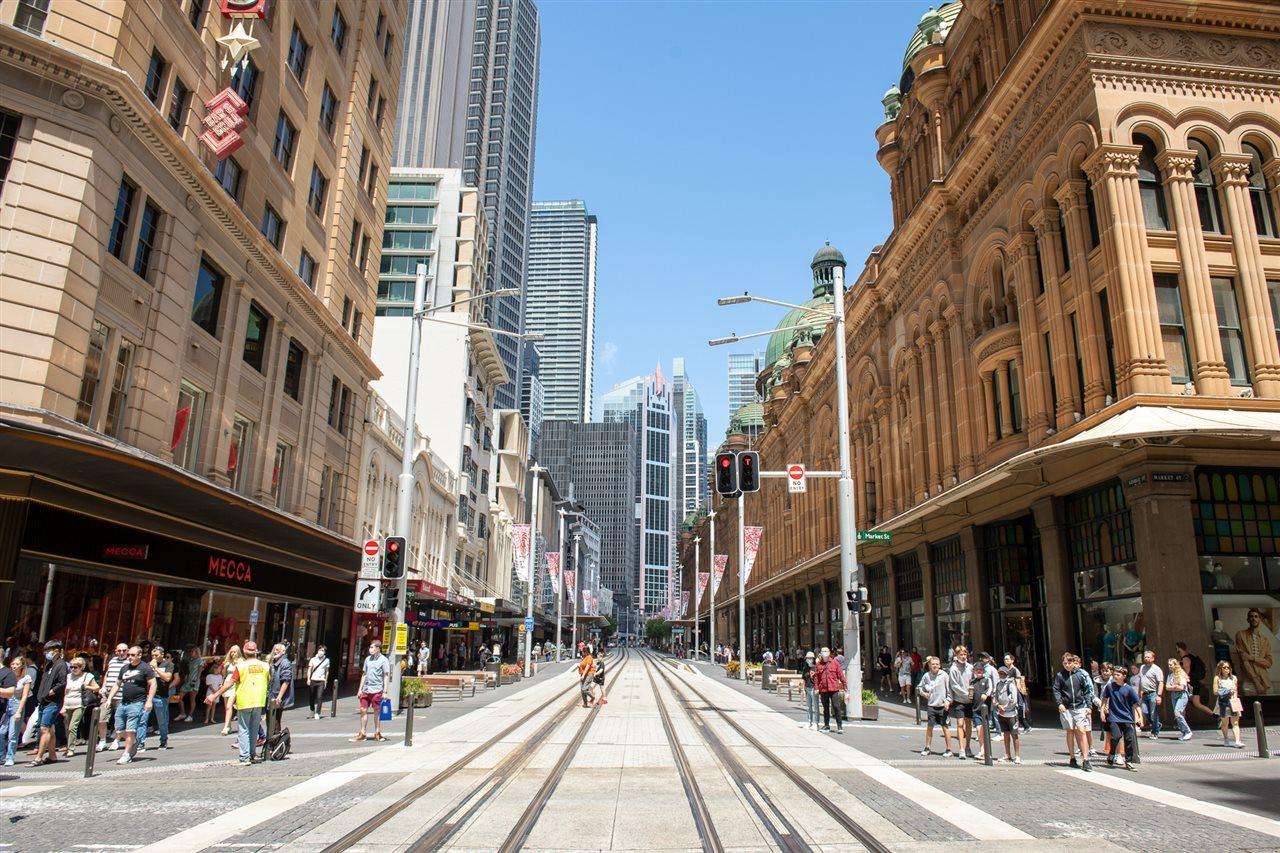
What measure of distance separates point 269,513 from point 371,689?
6.59m

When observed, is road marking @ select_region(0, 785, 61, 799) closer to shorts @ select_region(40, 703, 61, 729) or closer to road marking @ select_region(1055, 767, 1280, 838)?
shorts @ select_region(40, 703, 61, 729)

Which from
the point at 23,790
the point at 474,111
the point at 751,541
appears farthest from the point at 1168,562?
the point at 474,111

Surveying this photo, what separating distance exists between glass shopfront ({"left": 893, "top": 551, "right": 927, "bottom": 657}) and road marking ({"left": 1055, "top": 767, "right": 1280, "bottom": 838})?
874 inches

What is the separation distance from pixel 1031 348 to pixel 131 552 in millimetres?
24178

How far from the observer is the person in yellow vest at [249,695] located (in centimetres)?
1409

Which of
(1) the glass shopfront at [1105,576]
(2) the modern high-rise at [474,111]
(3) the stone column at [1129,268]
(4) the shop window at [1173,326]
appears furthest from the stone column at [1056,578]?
(2) the modern high-rise at [474,111]

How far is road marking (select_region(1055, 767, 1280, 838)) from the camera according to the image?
9.83 metres

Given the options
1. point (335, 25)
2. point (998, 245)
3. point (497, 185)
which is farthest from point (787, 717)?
point (497, 185)

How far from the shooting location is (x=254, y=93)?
2478 cm

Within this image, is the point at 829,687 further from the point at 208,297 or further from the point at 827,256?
the point at 827,256

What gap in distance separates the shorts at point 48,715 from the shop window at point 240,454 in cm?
1075

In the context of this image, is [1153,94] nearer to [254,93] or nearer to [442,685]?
[254,93]

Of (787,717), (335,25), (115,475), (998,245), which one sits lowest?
(787,717)

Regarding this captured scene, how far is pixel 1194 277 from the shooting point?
20625mm
